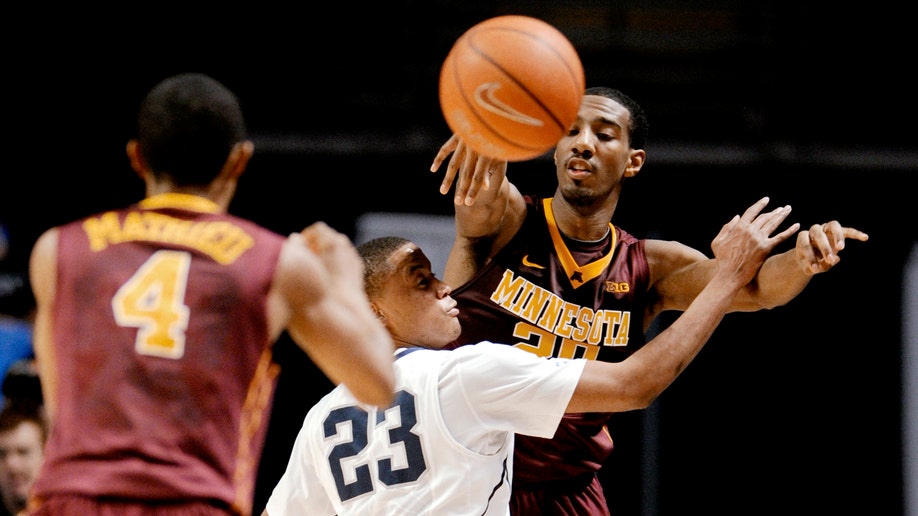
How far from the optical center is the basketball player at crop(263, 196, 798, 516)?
3389 mm

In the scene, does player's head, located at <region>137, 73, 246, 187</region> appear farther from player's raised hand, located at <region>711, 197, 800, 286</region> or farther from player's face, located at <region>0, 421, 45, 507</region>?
player's face, located at <region>0, 421, 45, 507</region>

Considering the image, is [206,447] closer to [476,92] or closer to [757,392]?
[476,92]

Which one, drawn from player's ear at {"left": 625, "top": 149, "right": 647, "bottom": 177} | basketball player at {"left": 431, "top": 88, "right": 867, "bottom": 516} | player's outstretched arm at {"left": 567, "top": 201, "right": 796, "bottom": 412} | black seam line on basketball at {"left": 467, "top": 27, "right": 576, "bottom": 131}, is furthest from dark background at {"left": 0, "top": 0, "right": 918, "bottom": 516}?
player's outstretched arm at {"left": 567, "top": 201, "right": 796, "bottom": 412}

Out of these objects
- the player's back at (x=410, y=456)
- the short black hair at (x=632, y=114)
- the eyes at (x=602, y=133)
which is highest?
the short black hair at (x=632, y=114)

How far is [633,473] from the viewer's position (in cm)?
756

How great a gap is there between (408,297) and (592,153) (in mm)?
1292

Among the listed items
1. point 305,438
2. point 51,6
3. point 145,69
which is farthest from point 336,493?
point 51,6

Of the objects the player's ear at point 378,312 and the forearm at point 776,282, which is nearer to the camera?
the player's ear at point 378,312

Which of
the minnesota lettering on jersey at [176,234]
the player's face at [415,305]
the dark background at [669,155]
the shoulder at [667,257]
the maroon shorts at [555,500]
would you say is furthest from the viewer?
the dark background at [669,155]

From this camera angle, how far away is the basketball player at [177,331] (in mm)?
2273

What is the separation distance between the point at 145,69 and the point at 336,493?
592 cm

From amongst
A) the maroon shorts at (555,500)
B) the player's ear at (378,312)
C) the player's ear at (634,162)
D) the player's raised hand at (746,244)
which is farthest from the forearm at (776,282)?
the player's ear at (378,312)

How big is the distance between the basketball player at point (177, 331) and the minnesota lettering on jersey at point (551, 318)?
2.15 m

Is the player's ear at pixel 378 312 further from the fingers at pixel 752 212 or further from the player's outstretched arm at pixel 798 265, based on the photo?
the player's outstretched arm at pixel 798 265
